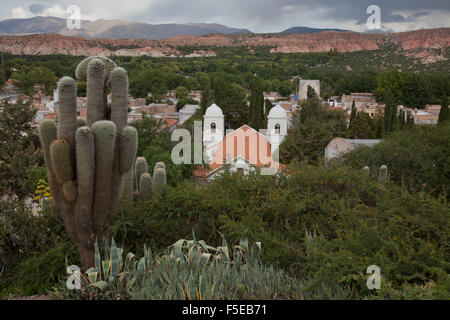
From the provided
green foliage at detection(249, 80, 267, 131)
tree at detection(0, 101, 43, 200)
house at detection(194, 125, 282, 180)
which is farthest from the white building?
tree at detection(0, 101, 43, 200)

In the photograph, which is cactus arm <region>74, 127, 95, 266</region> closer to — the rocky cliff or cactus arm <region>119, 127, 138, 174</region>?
cactus arm <region>119, 127, 138, 174</region>

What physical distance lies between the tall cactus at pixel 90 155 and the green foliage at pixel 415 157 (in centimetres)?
1181

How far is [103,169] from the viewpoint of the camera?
536 cm

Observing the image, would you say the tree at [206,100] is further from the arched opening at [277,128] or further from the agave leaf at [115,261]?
the agave leaf at [115,261]

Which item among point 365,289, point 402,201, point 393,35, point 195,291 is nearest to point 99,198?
point 195,291

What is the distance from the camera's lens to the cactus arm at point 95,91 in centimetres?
564

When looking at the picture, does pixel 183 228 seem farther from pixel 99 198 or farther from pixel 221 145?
pixel 221 145

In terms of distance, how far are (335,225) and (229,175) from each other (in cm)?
271

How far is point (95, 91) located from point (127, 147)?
98cm

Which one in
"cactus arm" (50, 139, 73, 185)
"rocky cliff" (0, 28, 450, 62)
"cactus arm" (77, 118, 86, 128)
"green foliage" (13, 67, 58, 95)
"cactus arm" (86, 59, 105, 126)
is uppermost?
"rocky cliff" (0, 28, 450, 62)

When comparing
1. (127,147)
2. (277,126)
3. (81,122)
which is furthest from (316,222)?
(277,126)

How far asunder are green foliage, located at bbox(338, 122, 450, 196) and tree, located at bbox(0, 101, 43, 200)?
508 inches

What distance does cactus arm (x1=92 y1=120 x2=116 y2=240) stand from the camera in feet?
17.2
